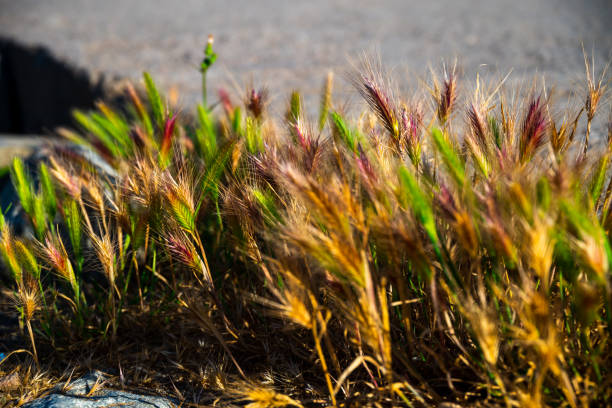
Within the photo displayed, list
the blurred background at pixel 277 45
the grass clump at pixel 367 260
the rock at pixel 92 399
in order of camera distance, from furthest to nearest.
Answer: the blurred background at pixel 277 45, the rock at pixel 92 399, the grass clump at pixel 367 260

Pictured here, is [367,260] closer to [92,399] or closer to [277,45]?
[92,399]

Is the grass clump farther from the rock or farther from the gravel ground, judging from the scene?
the gravel ground

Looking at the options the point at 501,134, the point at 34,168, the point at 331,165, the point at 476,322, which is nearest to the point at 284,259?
the point at 331,165

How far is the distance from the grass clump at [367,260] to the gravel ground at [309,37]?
1.05 meters

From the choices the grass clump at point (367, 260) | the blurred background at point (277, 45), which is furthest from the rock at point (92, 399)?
the blurred background at point (277, 45)

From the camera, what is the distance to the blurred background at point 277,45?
2857 mm

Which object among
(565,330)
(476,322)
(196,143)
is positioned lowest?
(565,330)

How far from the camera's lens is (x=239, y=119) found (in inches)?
60.8

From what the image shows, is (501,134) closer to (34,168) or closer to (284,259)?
(284,259)

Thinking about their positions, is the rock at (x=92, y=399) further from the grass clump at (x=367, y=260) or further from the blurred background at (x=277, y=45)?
the blurred background at (x=277, y=45)

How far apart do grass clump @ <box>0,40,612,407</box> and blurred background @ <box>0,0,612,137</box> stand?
3.66 feet

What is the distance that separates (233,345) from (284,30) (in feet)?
12.0

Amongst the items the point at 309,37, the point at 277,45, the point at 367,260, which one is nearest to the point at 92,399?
the point at 367,260

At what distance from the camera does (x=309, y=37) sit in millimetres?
4051
